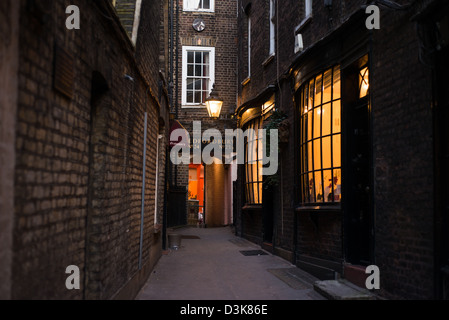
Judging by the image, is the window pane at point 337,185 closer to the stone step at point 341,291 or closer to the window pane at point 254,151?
the stone step at point 341,291

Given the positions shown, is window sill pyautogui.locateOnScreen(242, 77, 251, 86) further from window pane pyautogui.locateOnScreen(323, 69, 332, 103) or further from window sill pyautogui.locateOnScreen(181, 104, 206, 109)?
window pane pyautogui.locateOnScreen(323, 69, 332, 103)

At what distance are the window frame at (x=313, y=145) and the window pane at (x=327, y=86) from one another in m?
0.04

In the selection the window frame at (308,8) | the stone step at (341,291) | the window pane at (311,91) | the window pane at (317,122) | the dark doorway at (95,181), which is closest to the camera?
the dark doorway at (95,181)

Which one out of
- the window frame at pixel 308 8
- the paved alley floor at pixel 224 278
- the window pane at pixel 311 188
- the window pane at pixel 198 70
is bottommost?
the paved alley floor at pixel 224 278

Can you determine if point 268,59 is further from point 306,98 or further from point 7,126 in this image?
point 7,126

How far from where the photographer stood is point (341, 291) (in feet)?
19.5

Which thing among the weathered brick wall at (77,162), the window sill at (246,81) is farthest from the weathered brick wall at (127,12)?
the window sill at (246,81)

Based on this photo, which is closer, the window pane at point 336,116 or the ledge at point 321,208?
the ledge at point 321,208

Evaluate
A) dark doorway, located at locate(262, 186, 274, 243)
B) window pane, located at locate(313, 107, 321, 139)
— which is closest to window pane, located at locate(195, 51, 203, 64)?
dark doorway, located at locate(262, 186, 274, 243)

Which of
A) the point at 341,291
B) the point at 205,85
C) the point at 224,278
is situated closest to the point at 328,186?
the point at 341,291

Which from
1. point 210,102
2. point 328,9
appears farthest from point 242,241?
point 328,9

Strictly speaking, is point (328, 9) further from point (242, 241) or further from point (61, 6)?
point (242, 241)

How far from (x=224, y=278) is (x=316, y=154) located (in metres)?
2.67

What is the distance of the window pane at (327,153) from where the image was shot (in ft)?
24.8
